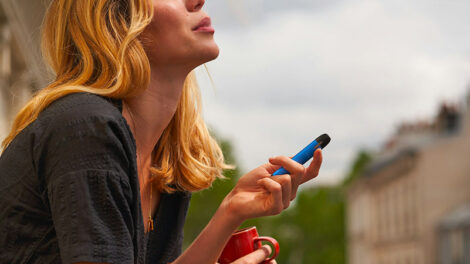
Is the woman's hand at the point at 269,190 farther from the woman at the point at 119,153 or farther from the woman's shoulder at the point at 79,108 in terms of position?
the woman's shoulder at the point at 79,108

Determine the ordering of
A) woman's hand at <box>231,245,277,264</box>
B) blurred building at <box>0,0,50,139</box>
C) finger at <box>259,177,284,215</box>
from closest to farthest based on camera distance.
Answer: finger at <box>259,177,284,215</box> < woman's hand at <box>231,245,277,264</box> < blurred building at <box>0,0,50,139</box>

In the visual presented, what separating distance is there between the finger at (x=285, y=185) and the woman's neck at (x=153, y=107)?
1.26ft

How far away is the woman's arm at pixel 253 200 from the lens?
6.24ft

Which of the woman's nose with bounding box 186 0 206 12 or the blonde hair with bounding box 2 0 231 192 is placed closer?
the blonde hair with bounding box 2 0 231 192

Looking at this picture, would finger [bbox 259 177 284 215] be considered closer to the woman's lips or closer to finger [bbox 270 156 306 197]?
finger [bbox 270 156 306 197]

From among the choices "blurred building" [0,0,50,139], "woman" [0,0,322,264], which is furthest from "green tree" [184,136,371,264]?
"woman" [0,0,322,264]

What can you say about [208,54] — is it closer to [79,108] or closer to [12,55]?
[79,108]

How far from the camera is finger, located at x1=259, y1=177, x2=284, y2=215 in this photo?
1.88 metres

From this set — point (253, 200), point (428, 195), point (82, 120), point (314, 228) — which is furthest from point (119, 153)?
point (314, 228)

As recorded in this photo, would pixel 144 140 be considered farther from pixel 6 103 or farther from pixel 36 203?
pixel 6 103

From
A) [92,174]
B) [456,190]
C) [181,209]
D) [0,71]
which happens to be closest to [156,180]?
[181,209]

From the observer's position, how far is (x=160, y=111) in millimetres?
2139

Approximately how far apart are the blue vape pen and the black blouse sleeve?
0.39m

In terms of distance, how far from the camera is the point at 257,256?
2.07 m
